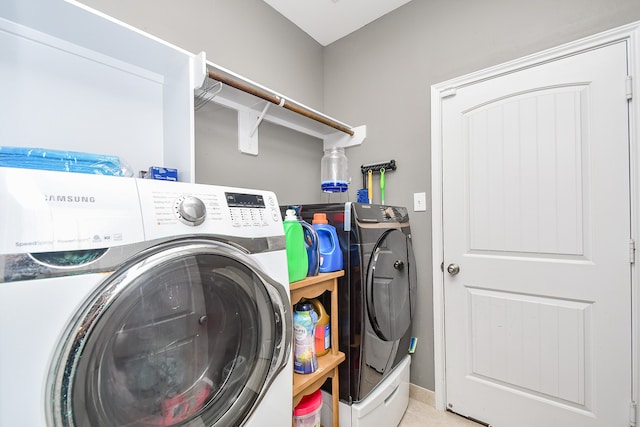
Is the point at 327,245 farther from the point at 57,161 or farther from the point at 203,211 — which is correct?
the point at 57,161

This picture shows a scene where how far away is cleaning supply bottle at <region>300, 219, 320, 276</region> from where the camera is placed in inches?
47.9

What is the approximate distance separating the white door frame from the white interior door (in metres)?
0.03

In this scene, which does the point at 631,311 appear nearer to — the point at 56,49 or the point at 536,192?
the point at 536,192

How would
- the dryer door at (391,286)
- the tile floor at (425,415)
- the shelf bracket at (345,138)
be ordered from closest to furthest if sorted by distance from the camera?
the dryer door at (391,286) → the tile floor at (425,415) → the shelf bracket at (345,138)

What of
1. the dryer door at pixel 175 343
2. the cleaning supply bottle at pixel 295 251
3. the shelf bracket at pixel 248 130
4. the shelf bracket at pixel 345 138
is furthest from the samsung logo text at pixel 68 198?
the shelf bracket at pixel 345 138

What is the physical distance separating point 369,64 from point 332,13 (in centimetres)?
45

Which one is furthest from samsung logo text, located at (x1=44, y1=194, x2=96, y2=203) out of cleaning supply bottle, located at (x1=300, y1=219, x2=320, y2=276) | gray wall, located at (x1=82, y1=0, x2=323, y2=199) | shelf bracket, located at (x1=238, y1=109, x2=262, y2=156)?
shelf bracket, located at (x1=238, y1=109, x2=262, y2=156)

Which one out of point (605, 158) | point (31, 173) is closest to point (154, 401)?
point (31, 173)

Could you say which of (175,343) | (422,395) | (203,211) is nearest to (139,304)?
(175,343)

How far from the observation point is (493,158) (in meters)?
1.61

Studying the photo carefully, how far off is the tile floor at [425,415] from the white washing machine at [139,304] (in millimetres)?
1154

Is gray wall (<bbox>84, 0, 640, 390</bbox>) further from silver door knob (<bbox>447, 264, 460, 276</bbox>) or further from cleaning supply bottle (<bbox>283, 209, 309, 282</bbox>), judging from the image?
cleaning supply bottle (<bbox>283, 209, 309, 282</bbox>)

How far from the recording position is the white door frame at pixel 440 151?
4.11ft

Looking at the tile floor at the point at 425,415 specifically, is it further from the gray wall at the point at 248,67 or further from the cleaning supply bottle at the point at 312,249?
the gray wall at the point at 248,67
